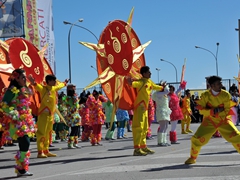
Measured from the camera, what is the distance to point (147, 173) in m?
7.90

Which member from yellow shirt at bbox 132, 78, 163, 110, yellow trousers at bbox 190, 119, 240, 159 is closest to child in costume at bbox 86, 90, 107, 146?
yellow shirt at bbox 132, 78, 163, 110

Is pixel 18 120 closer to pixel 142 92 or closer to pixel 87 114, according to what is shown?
pixel 142 92

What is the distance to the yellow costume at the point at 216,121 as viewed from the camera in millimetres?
8609

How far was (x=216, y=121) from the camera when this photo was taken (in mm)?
8672

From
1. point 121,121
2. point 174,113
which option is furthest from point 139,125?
point 121,121

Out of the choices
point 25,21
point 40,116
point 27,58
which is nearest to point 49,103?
point 40,116

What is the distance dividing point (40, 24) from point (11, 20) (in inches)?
67.7

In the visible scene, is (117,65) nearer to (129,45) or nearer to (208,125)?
(129,45)

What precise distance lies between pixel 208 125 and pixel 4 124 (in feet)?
11.8

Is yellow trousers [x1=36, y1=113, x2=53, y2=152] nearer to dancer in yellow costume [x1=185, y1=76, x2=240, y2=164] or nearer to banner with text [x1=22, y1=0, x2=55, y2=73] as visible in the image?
dancer in yellow costume [x1=185, y1=76, x2=240, y2=164]

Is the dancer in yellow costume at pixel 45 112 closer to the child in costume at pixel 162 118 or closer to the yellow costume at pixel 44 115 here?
the yellow costume at pixel 44 115

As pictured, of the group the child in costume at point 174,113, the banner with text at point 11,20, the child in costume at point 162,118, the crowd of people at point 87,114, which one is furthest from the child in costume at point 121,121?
Answer: the banner with text at point 11,20

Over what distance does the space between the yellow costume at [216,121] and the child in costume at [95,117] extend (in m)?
6.57

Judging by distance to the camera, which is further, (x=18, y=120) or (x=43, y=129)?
(x=43, y=129)
